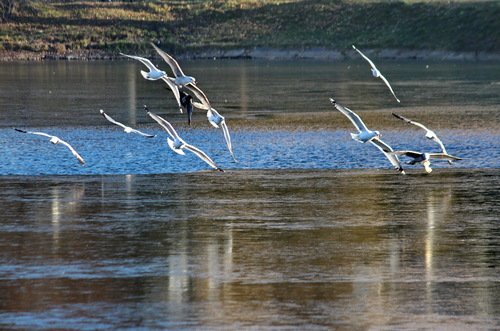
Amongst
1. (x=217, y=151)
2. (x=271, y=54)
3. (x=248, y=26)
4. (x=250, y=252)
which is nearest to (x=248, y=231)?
(x=250, y=252)

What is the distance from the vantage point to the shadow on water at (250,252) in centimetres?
1488

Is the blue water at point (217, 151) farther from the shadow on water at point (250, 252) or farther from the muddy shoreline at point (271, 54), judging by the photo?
the muddy shoreline at point (271, 54)

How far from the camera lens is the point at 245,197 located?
23.9 m

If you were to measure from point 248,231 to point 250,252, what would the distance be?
1.75m

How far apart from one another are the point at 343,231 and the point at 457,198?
162 inches

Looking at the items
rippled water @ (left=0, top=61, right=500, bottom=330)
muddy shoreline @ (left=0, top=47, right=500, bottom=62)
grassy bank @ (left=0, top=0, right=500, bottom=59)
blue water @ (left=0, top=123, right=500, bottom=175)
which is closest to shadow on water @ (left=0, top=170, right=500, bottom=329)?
rippled water @ (left=0, top=61, right=500, bottom=330)

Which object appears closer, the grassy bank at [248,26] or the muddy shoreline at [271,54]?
the muddy shoreline at [271,54]

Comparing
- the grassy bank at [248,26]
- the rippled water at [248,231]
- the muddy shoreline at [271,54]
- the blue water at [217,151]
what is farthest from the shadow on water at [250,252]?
the grassy bank at [248,26]

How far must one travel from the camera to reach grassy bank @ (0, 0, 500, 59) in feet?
323

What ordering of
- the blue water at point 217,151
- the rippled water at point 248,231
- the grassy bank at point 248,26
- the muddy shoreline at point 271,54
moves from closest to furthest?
the rippled water at point 248,231
the blue water at point 217,151
the muddy shoreline at point 271,54
the grassy bank at point 248,26

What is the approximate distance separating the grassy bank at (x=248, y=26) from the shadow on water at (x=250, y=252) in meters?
69.7

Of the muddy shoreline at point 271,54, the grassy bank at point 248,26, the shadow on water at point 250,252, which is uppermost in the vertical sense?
the grassy bank at point 248,26

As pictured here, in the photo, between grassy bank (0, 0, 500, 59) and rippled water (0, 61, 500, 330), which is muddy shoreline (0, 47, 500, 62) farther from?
rippled water (0, 61, 500, 330)

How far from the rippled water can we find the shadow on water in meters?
0.04
